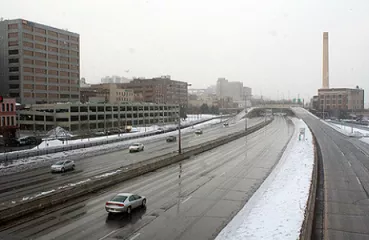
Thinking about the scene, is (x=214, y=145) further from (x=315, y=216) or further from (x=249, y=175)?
(x=315, y=216)

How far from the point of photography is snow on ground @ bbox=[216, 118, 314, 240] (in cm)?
1572

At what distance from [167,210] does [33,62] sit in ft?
305

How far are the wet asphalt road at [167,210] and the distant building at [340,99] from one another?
170776mm

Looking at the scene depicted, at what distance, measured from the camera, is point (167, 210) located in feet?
66.9

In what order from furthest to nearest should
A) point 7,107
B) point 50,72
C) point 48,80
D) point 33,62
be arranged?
point 50,72, point 48,80, point 33,62, point 7,107

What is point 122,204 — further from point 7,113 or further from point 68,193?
point 7,113

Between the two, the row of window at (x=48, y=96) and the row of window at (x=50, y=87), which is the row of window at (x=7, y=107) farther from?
the row of window at (x=50, y=87)

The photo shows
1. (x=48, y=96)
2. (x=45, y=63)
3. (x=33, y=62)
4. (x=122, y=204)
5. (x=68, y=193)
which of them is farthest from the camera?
(x=48, y=96)

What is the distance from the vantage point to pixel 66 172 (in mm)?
33406

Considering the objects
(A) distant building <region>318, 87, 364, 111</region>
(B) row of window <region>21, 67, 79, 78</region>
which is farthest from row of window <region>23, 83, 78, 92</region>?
(A) distant building <region>318, 87, 364, 111</region>

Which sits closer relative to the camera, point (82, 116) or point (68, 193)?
point (68, 193)

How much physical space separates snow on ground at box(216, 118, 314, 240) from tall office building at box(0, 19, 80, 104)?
272 feet

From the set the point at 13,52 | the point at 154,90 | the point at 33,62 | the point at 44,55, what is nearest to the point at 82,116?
the point at 33,62

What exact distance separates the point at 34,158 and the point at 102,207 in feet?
81.4
